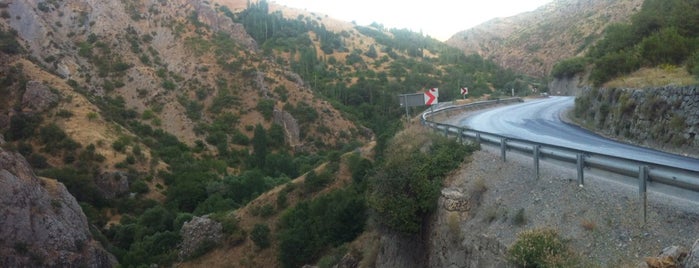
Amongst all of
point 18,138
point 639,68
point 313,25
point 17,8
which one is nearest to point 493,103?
point 639,68

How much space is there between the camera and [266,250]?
32.9 metres

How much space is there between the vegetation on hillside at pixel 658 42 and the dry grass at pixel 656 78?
442 millimetres

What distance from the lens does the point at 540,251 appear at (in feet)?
23.1

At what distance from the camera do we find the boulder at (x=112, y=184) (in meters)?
48.2

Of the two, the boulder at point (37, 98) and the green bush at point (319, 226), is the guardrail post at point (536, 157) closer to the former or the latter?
the green bush at point (319, 226)

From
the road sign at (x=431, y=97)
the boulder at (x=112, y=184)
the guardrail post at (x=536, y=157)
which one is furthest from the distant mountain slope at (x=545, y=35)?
the guardrail post at (x=536, y=157)

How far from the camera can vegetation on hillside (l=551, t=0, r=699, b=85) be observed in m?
20.5

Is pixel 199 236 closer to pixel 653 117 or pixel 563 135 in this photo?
pixel 563 135

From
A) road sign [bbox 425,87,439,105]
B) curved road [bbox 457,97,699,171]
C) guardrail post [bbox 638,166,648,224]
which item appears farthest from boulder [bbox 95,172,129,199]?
guardrail post [bbox 638,166,648,224]

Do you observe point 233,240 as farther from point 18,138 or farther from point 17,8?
point 17,8

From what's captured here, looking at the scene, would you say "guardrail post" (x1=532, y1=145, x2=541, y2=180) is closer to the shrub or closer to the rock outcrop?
the shrub

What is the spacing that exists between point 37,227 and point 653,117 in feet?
127

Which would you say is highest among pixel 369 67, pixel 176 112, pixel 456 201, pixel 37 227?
pixel 456 201

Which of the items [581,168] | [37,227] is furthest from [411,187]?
[37,227]
